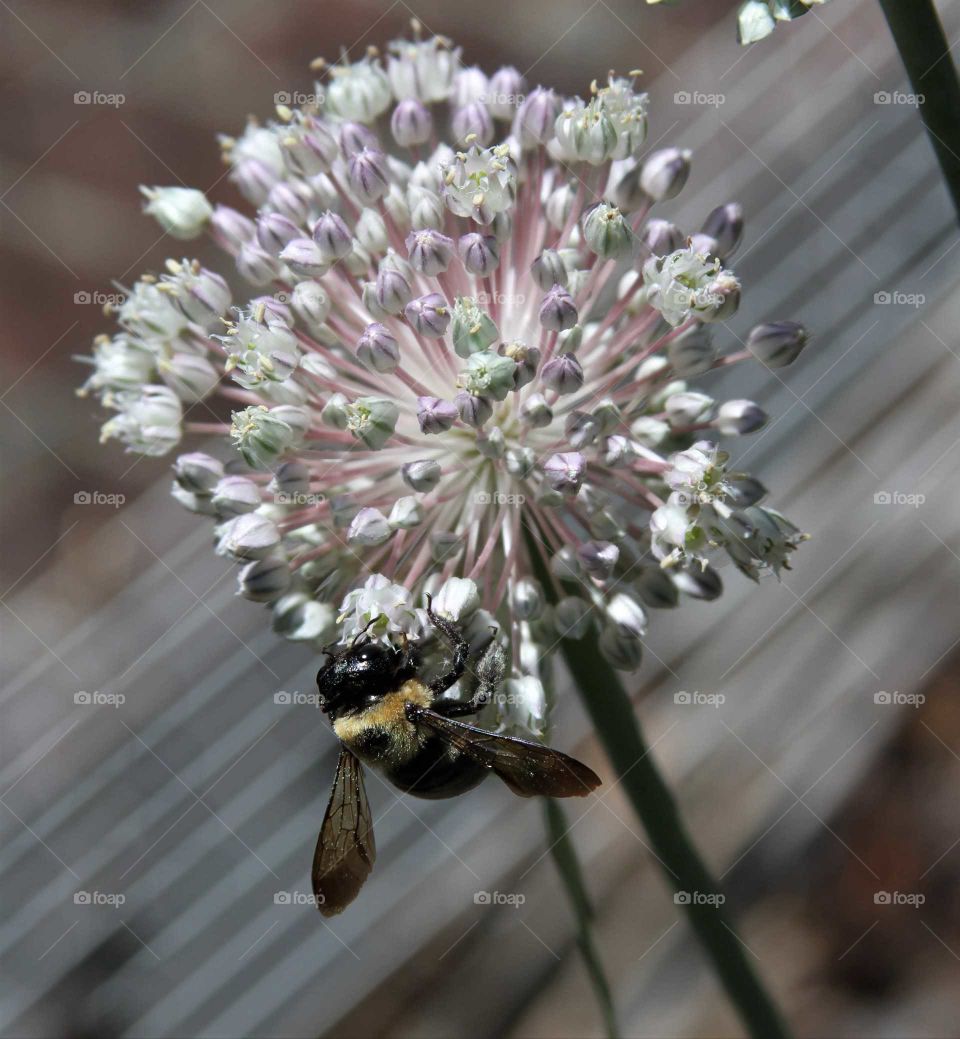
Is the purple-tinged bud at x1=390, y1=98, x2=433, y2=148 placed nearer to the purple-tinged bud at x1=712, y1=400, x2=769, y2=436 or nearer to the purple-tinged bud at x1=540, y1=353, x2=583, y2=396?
the purple-tinged bud at x1=540, y1=353, x2=583, y2=396

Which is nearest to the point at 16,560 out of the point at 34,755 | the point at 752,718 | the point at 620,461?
the point at 34,755

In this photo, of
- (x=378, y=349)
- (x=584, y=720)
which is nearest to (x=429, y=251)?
(x=378, y=349)

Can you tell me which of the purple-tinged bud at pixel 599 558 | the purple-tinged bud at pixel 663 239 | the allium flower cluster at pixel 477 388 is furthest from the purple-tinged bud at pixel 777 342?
the purple-tinged bud at pixel 599 558

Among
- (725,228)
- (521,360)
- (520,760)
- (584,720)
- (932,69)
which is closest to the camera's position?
(932,69)

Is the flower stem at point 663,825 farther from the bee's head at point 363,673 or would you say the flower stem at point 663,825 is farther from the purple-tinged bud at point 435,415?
the purple-tinged bud at point 435,415

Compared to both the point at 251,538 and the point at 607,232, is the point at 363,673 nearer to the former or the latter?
the point at 251,538
